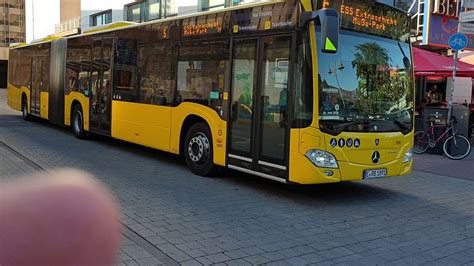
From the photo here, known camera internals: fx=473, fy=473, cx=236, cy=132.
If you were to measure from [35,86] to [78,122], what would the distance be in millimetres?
4422

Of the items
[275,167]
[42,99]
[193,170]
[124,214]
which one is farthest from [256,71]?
[42,99]

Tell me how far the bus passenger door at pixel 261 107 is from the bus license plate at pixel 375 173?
114 cm

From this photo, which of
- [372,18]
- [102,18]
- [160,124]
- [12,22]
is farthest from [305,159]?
[12,22]

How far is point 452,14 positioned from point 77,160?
14162 mm

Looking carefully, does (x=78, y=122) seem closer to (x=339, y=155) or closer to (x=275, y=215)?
(x=275, y=215)

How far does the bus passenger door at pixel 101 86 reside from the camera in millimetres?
11055

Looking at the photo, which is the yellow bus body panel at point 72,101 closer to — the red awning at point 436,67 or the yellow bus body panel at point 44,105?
the yellow bus body panel at point 44,105

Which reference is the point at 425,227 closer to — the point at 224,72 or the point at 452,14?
the point at 224,72

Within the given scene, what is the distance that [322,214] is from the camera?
19.9 feet

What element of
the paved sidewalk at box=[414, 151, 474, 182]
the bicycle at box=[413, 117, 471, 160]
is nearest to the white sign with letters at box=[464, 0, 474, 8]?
the bicycle at box=[413, 117, 471, 160]

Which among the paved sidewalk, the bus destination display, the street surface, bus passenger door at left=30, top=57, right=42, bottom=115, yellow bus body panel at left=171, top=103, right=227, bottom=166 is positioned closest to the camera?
the street surface

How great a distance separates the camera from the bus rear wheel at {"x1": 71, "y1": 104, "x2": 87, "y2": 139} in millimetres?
12447

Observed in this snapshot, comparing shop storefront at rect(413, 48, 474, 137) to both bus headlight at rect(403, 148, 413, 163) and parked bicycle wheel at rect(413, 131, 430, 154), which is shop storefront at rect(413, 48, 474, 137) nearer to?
parked bicycle wheel at rect(413, 131, 430, 154)

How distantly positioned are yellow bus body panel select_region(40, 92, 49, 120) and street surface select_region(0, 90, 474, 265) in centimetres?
544
